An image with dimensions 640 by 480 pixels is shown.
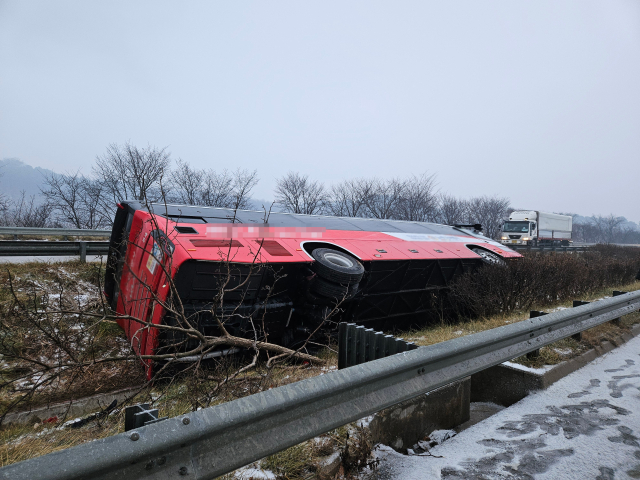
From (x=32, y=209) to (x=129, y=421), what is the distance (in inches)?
968

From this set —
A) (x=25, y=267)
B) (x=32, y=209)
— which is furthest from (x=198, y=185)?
(x=25, y=267)

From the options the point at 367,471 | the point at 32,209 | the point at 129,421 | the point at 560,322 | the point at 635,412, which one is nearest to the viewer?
the point at 129,421

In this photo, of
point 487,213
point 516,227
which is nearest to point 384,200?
point 516,227

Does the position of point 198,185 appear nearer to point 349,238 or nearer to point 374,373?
point 349,238

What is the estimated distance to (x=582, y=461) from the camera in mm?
2373

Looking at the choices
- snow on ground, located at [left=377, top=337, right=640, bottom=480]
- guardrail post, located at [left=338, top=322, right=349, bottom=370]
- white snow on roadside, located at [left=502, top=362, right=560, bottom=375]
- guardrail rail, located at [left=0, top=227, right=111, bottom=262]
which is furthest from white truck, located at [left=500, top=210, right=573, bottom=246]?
guardrail post, located at [left=338, top=322, right=349, bottom=370]

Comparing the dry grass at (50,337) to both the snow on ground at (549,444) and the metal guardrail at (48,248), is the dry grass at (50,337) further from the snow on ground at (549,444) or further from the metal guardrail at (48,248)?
the snow on ground at (549,444)

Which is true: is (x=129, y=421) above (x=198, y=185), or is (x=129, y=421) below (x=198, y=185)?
below

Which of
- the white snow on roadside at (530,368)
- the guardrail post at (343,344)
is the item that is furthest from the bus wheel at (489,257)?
the guardrail post at (343,344)

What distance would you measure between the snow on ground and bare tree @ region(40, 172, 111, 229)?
2257 cm

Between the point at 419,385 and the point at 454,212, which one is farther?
the point at 454,212

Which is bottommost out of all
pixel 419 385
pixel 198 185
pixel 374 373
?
pixel 419 385

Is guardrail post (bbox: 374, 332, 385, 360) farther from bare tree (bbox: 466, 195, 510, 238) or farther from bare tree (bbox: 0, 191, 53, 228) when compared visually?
bare tree (bbox: 466, 195, 510, 238)

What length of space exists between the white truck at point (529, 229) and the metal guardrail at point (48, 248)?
2706 centimetres
